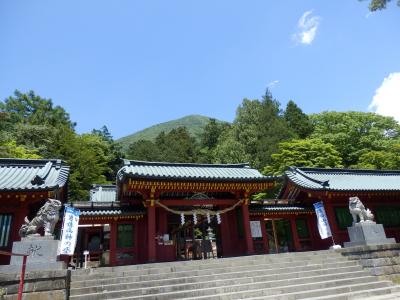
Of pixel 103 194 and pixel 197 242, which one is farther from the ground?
pixel 103 194

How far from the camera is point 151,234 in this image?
43.7 ft

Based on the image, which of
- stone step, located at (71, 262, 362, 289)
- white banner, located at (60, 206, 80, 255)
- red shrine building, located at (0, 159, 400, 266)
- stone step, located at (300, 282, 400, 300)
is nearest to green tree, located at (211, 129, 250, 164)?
red shrine building, located at (0, 159, 400, 266)

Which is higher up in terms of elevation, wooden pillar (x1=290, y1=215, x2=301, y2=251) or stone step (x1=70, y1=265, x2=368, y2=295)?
wooden pillar (x1=290, y1=215, x2=301, y2=251)

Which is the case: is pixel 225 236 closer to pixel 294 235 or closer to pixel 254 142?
pixel 294 235

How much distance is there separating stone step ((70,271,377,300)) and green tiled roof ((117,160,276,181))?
5.66 m

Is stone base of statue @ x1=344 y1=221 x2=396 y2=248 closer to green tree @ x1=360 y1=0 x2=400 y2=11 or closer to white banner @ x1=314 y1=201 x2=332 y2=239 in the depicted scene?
white banner @ x1=314 y1=201 x2=332 y2=239

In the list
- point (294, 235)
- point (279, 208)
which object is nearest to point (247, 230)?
point (279, 208)

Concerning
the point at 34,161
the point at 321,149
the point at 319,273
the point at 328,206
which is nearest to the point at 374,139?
the point at 321,149

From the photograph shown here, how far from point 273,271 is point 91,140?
122 ft

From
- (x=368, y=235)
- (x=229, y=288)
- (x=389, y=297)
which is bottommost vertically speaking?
(x=389, y=297)

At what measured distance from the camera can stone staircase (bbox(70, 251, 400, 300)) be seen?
8.50 m

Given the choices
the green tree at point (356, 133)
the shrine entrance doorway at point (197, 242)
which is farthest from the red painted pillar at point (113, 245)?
the green tree at point (356, 133)

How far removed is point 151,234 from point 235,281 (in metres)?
5.24

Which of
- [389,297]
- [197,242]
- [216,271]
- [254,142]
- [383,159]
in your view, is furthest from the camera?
[254,142]
